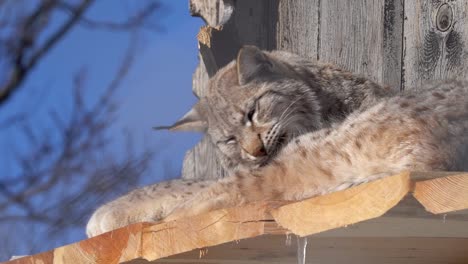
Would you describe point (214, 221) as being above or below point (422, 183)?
below

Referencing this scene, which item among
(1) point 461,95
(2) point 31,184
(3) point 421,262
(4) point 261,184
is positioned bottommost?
(2) point 31,184

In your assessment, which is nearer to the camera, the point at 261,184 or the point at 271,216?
the point at 271,216

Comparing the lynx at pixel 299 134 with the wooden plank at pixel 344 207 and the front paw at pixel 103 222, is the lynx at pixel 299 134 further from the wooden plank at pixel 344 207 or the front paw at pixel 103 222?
the wooden plank at pixel 344 207

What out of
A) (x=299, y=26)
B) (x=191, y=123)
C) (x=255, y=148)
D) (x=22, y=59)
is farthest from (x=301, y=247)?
(x=22, y=59)

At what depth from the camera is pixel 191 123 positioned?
11.1 feet

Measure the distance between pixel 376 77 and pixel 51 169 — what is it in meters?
2.57

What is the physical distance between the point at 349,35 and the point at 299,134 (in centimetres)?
79

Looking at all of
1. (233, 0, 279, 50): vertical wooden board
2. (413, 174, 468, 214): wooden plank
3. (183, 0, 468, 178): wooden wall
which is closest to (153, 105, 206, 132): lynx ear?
(183, 0, 468, 178): wooden wall

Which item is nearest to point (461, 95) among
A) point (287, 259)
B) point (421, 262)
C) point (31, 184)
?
point (421, 262)

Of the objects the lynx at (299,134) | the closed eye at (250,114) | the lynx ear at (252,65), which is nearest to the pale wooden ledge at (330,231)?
the lynx at (299,134)

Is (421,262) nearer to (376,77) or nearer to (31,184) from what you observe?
(376,77)

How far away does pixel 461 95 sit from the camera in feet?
6.72

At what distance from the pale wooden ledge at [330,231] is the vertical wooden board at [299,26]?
1747 millimetres

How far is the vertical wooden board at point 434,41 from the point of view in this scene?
10.3ft
